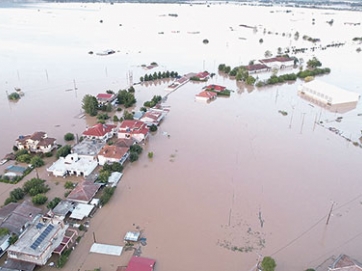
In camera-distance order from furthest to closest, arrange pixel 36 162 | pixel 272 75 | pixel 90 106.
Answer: pixel 272 75
pixel 90 106
pixel 36 162

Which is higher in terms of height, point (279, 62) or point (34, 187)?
point (279, 62)

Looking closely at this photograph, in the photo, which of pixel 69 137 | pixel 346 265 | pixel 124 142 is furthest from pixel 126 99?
pixel 346 265

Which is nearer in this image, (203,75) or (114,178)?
(114,178)

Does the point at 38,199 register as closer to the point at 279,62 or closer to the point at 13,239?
the point at 13,239

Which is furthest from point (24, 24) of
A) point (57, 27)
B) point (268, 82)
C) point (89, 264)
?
point (89, 264)

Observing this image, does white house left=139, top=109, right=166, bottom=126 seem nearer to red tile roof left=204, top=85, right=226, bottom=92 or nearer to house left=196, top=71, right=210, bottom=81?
red tile roof left=204, top=85, right=226, bottom=92

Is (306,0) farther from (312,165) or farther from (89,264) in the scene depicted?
(89,264)
